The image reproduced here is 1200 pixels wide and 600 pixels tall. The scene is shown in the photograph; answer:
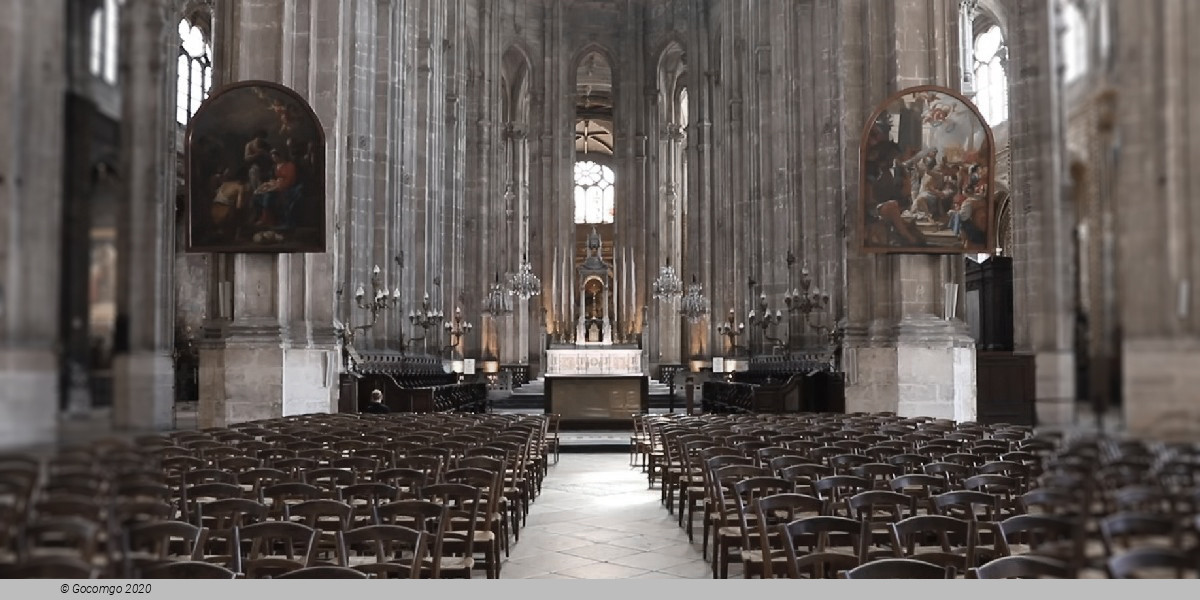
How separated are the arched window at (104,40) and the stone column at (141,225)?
0.02 meters

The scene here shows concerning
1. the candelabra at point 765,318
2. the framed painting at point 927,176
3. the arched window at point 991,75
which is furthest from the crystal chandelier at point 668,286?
the framed painting at point 927,176

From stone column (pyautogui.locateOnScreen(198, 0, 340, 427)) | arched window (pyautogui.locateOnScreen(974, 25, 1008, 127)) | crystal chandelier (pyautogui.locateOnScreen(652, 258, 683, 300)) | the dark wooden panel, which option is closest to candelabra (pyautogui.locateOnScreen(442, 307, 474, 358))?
crystal chandelier (pyautogui.locateOnScreen(652, 258, 683, 300))

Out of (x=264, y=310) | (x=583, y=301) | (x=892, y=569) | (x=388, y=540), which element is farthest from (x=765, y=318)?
(x=892, y=569)

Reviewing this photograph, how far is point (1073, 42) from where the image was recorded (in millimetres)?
1594

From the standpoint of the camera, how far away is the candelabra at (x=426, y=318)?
31253 millimetres

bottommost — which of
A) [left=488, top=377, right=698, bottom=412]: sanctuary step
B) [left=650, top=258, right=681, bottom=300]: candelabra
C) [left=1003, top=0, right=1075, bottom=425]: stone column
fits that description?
[left=488, top=377, right=698, bottom=412]: sanctuary step

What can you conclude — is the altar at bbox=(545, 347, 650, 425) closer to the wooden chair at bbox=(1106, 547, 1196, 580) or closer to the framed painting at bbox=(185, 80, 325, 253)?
the framed painting at bbox=(185, 80, 325, 253)

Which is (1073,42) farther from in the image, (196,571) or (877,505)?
(877,505)

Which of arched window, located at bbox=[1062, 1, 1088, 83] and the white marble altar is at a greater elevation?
arched window, located at bbox=[1062, 1, 1088, 83]

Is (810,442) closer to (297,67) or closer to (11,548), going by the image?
(11,548)

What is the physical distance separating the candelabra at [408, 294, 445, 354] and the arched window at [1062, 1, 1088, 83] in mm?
29953

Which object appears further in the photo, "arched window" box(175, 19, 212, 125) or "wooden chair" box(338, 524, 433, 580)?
"arched window" box(175, 19, 212, 125)

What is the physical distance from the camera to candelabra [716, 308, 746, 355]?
37.3m

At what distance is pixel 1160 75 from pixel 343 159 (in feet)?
66.6
